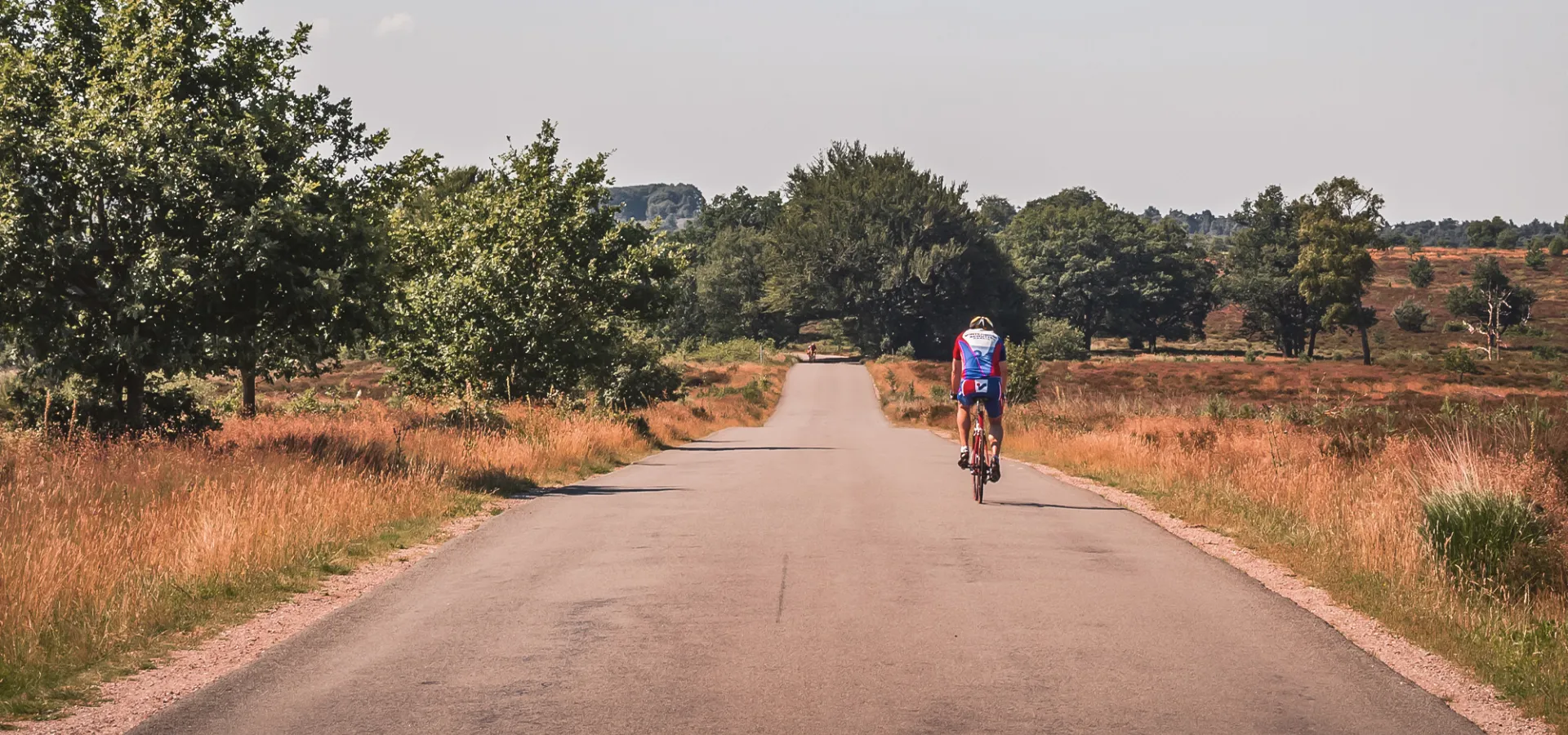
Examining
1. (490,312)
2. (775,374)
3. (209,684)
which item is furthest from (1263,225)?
(209,684)

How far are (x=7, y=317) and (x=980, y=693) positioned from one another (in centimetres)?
1341

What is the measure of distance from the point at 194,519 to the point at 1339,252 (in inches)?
4360

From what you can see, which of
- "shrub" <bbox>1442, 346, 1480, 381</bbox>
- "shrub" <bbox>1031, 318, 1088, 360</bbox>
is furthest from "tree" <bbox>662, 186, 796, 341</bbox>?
"shrub" <bbox>1442, 346, 1480, 381</bbox>

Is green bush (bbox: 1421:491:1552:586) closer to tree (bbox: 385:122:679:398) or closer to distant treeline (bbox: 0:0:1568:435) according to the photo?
distant treeline (bbox: 0:0:1568:435)

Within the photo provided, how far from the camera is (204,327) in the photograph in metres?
16.0

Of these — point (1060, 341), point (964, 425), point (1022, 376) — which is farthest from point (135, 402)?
point (1060, 341)

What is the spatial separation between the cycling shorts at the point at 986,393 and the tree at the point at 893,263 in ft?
267

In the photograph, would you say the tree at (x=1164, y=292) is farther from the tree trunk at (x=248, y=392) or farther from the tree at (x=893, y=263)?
the tree trunk at (x=248, y=392)

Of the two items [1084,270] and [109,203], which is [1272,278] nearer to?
[1084,270]

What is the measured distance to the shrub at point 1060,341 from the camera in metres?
108

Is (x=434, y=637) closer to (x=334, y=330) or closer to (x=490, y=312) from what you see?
(x=334, y=330)

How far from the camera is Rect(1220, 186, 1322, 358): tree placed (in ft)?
398

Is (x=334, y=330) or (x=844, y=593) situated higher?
(x=334, y=330)

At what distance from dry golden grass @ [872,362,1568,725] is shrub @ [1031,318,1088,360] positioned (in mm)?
79148
